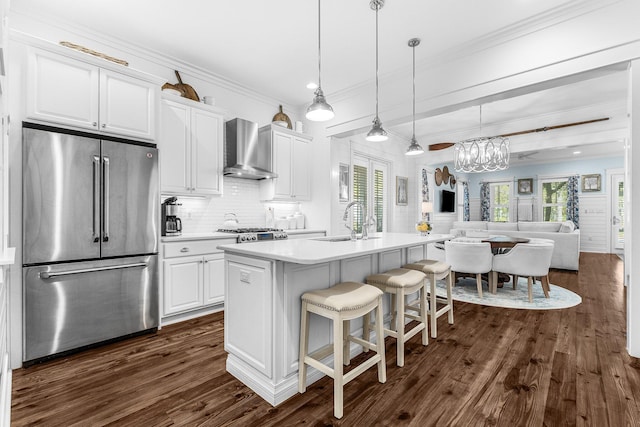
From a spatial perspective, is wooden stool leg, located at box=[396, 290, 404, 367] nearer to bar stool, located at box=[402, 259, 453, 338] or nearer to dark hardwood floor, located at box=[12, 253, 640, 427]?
dark hardwood floor, located at box=[12, 253, 640, 427]

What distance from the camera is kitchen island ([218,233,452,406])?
190 centimetres

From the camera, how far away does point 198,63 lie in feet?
12.3

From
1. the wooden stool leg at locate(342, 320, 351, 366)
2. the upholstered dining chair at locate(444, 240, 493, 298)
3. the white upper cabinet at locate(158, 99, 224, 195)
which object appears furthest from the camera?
the upholstered dining chair at locate(444, 240, 493, 298)

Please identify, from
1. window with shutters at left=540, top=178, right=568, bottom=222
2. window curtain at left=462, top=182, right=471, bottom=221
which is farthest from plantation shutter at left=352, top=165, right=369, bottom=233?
window with shutters at left=540, top=178, right=568, bottom=222

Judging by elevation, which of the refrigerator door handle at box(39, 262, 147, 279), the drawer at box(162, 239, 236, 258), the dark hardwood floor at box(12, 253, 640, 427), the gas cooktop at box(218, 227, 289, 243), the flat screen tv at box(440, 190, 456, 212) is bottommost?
the dark hardwood floor at box(12, 253, 640, 427)

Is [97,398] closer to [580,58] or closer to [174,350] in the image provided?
[174,350]

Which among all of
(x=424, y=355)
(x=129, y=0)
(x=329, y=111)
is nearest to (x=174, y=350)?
(x=424, y=355)

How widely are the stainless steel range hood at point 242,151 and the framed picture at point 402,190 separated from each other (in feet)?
12.3

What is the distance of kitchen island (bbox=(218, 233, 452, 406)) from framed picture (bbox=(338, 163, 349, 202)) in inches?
126

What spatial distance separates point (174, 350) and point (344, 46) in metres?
3.48

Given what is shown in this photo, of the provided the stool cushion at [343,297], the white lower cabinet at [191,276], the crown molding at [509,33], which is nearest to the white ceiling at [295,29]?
the crown molding at [509,33]

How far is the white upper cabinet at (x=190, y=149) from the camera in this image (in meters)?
3.36

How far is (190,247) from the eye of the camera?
3.25m

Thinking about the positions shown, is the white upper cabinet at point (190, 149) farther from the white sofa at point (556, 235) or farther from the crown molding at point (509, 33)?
the white sofa at point (556, 235)
